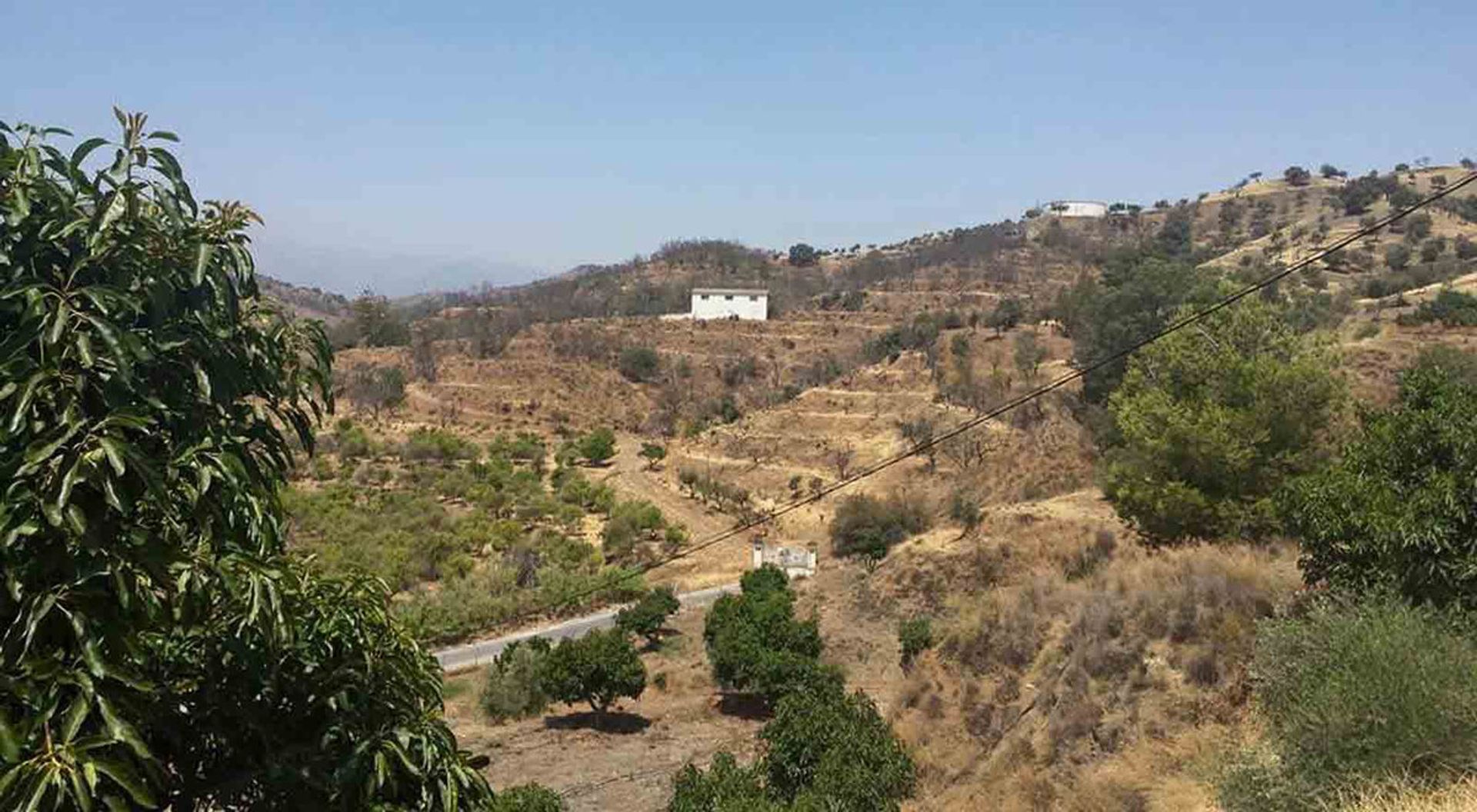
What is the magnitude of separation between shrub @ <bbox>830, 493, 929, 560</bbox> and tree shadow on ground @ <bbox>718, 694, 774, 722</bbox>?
958 cm

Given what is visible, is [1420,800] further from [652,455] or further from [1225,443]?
[652,455]

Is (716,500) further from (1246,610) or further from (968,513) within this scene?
(1246,610)

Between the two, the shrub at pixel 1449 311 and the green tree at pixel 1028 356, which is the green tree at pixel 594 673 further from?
the shrub at pixel 1449 311

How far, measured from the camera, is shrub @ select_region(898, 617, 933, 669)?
20203 mm

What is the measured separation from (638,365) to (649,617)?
116ft

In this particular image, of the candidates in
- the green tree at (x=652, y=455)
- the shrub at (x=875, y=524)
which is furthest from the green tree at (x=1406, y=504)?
the green tree at (x=652, y=455)

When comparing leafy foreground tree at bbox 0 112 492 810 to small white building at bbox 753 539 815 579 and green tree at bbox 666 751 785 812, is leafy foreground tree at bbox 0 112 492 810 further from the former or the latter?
small white building at bbox 753 539 815 579

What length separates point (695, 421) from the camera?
5419cm

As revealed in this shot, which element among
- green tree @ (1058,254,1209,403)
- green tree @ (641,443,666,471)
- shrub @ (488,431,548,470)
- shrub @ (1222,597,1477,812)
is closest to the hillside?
green tree @ (641,443,666,471)

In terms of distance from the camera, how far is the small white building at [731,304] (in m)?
73.2

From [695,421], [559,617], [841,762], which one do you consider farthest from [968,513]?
[695,421]

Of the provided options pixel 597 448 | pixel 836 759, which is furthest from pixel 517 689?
pixel 597 448

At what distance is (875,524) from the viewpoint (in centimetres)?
3231

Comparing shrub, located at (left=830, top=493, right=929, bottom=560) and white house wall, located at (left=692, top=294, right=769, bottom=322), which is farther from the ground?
white house wall, located at (left=692, top=294, right=769, bottom=322)
